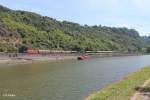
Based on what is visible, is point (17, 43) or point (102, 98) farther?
point (17, 43)

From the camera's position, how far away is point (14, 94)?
2948cm

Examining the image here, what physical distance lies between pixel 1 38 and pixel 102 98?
118 meters

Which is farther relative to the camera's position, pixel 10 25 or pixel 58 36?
pixel 58 36

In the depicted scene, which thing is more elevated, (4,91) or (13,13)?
(13,13)

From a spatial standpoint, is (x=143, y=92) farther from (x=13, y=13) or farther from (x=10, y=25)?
(x=13, y=13)

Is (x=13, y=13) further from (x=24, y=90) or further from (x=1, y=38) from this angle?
(x=24, y=90)

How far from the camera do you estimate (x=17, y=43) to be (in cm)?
13962

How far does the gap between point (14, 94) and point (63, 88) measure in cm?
571

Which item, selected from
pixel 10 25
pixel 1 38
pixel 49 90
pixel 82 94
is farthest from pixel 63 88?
pixel 10 25

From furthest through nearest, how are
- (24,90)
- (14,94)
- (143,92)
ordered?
(24,90) < (14,94) < (143,92)

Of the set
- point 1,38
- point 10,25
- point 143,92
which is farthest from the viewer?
point 10,25

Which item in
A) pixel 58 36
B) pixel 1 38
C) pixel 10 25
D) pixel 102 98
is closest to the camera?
pixel 102 98

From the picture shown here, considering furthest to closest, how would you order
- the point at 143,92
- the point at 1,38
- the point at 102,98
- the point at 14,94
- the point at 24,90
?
the point at 1,38, the point at 24,90, the point at 14,94, the point at 143,92, the point at 102,98

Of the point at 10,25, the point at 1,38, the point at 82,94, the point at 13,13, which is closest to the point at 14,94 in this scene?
the point at 82,94
